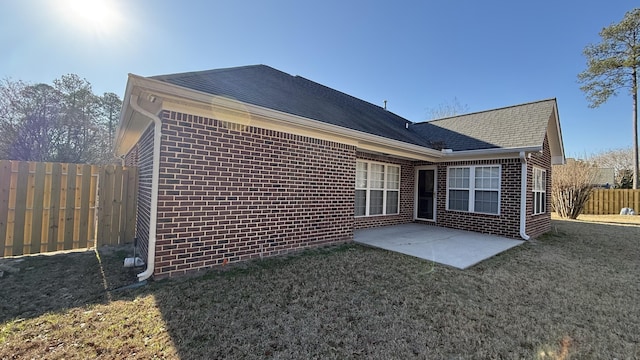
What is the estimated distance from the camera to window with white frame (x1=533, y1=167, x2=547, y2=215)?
8.63 metres

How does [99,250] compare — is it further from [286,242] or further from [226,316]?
[226,316]

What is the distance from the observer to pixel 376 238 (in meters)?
7.07

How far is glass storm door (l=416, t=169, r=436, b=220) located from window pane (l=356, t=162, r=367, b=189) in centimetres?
274

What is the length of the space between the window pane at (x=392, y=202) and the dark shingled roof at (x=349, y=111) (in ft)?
6.19

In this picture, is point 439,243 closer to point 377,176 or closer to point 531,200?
point 377,176

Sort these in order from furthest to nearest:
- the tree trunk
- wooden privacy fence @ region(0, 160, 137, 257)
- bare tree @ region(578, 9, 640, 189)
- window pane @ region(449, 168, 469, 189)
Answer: the tree trunk → bare tree @ region(578, 9, 640, 189) → window pane @ region(449, 168, 469, 189) → wooden privacy fence @ region(0, 160, 137, 257)

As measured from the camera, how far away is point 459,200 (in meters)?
8.98

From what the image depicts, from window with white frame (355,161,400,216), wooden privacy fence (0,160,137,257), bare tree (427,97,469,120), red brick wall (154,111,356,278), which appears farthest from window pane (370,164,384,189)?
bare tree (427,97,469,120)

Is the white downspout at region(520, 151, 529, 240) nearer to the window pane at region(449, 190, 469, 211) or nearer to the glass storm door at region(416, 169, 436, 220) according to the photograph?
the window pane at region(449, 190, 469, 211)

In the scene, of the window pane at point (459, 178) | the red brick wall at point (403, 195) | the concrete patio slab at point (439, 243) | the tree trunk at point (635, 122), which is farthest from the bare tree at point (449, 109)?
the concrete patio slab at point (439, 243)

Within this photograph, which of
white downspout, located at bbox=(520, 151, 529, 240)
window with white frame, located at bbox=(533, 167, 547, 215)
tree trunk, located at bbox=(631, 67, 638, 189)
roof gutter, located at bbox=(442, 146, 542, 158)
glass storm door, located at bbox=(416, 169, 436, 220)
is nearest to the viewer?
roof gutter, located at bbox=(442, 146, 542, 158)

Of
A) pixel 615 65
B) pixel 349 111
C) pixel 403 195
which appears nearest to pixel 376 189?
pixel 403 195

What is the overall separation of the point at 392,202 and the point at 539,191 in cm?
477

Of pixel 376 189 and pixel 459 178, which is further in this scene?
pixel 459 178
